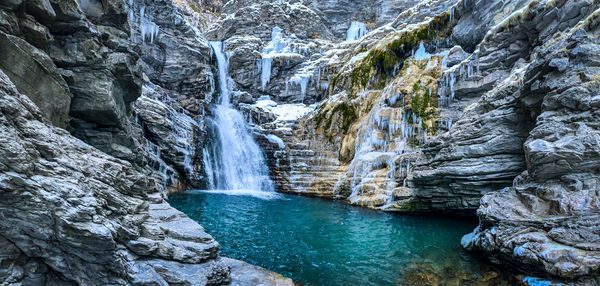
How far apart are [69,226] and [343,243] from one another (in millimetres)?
10153

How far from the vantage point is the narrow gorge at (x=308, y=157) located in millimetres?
5266

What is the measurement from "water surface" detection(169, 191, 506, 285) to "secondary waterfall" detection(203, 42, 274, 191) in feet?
27.1

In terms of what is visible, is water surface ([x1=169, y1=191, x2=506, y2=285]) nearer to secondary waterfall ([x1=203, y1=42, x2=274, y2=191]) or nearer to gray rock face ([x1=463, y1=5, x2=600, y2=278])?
gray rock face ([x1=463, y1=5, x2=600, y2=278])

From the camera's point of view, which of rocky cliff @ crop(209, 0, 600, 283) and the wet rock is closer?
the wet rock

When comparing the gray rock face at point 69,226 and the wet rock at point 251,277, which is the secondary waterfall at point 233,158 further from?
the gray rock face at point 69,226

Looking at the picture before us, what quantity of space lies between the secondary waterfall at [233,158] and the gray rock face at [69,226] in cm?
2237

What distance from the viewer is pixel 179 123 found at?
26781 millimetres

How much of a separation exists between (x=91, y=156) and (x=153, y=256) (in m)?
3.05

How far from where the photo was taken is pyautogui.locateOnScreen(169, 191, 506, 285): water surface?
8.98 meters

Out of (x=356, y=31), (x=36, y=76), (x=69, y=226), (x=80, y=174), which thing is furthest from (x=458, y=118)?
(x=356, y=31)

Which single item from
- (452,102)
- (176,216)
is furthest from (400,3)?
(176,216)

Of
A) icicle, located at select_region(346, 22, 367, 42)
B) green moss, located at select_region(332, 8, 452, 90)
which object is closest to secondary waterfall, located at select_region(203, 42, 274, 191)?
green moss, located at select_region(332, 8, 452, 90)

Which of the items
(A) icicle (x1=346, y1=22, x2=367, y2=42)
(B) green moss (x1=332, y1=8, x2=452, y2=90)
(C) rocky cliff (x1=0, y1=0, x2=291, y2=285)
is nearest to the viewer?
(C) rocky cliff (x1=0, y1=0, x2=291, y2=285)

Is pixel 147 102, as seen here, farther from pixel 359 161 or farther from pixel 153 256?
pixel 153 256
